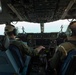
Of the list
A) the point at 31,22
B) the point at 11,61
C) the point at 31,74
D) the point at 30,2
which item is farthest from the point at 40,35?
the point at 11,61

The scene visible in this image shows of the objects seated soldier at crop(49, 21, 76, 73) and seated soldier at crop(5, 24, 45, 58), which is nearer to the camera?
seated soldier at crop(49, 21, 76, 73)

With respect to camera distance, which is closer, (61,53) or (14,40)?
(61,53)

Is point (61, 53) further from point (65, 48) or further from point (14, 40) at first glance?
point (14, 40)

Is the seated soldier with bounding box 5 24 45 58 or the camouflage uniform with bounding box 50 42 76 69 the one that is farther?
the seated soldier with bounding box 5 24 45 58

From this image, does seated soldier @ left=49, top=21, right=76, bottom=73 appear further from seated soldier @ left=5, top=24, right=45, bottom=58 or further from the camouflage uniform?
seated soldier @ left=5, top=24, right=45, bottom=58

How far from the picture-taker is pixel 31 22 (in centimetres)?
1053

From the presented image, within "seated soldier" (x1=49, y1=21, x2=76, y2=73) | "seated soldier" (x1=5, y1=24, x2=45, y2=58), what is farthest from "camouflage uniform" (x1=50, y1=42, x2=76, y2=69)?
"seated soldier" (x1=5, y1=24, x2=45, y2=58)

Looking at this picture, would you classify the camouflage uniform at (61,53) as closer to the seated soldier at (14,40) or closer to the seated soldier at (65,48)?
the seated soldier at (65,48)

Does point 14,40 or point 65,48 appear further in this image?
point 14,40

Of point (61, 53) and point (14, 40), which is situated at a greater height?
point (14, 40)


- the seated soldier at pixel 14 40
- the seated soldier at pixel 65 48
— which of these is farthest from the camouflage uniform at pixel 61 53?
the seated soldier at pixel 14 40

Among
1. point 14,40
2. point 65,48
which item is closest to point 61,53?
point 65,48

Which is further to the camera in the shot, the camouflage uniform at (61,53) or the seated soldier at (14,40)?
the seated soldier at (14,40)

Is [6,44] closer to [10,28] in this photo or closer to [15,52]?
[15,52]
